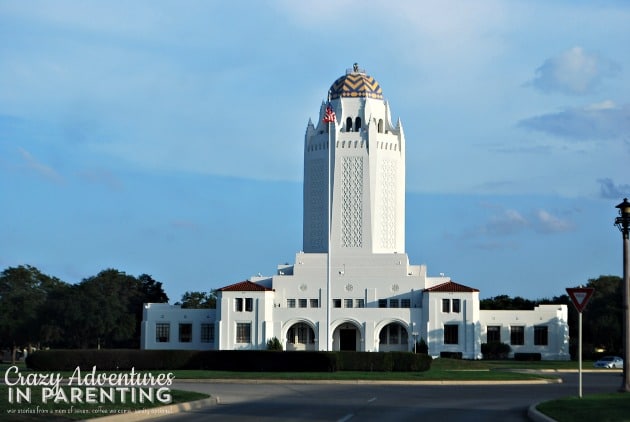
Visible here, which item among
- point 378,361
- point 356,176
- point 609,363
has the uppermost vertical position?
point 356,176

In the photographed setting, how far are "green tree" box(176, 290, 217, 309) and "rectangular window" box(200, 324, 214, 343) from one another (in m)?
21.3

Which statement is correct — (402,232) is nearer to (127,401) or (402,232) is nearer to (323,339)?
(323,339)

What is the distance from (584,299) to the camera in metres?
29.8

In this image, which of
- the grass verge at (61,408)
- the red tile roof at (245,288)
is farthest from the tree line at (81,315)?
the grass verge at (61,408)

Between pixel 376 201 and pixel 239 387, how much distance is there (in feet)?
171

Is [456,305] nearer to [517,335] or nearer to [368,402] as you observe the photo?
[517,335]

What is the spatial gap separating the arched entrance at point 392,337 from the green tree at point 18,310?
28309mm

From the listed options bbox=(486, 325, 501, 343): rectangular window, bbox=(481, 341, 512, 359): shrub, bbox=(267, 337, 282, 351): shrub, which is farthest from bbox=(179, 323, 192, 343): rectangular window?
bbox=(486, 325, 501, 343): rectangular window

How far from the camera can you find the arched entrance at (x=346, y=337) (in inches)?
3383

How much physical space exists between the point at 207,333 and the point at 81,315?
1034cm

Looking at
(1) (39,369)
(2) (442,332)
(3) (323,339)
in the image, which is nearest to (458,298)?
(2) (442,332)

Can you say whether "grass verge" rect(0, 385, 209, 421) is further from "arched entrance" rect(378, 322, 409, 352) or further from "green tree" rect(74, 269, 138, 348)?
"green tree" rect(74, 269, 138, 348)

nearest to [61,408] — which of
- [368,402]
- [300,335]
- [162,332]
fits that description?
[368,402]

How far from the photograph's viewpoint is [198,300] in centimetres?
11138
